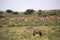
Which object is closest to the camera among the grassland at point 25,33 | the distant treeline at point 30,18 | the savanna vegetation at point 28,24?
the grassland at point 25,33

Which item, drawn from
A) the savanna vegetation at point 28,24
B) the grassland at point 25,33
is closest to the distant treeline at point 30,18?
the savanna vegetation at point 28,24

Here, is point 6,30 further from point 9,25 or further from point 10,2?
point 10,2

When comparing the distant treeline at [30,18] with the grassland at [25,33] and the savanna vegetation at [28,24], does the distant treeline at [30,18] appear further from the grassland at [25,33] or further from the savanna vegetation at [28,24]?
the grassland at [25,33]

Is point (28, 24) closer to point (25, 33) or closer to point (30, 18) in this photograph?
point (30, 18)

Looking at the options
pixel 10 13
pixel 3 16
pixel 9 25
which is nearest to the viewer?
pixel 9 25

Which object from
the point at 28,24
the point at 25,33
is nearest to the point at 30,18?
the point at 28,24

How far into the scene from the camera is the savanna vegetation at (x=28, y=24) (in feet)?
34.5

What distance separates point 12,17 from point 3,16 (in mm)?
613

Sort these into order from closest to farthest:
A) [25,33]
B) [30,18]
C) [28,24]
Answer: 1. [25,33]
2. [28,24]
3. [30,18]

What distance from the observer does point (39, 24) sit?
11.9 meters

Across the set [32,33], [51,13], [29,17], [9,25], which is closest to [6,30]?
[9,25]

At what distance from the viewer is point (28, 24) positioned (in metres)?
12.0

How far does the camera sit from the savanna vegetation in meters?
10.5

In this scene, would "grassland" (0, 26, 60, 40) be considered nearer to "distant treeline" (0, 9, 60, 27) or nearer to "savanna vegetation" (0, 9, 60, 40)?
"savanna vegetation" (0, 9, 60, 40)
